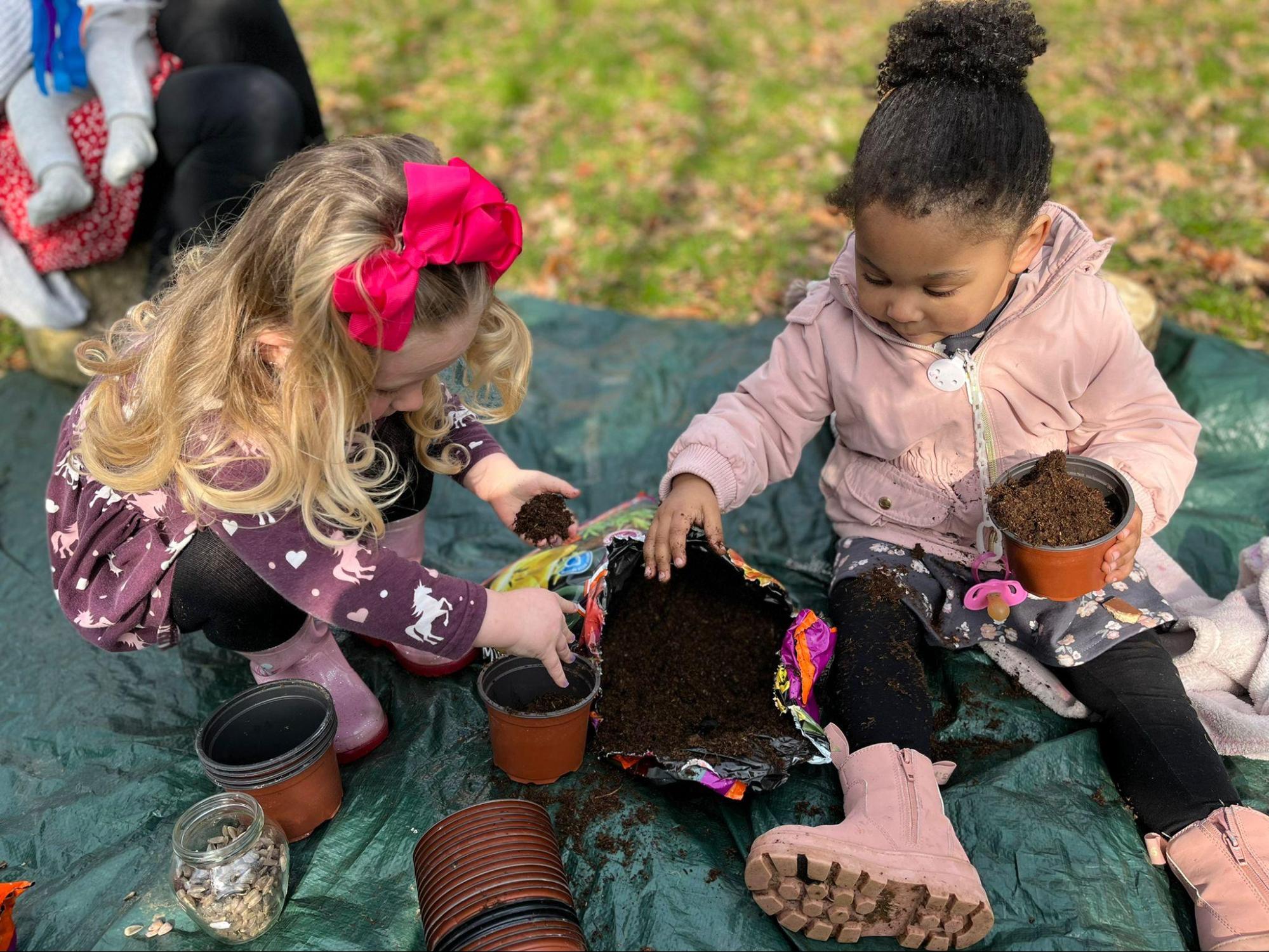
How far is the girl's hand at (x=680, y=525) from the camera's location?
237 centimetres

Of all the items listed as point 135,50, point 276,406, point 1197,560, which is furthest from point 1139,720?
point 135,50

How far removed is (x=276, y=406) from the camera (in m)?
1.98

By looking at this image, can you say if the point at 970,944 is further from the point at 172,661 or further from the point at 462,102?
the point at 462,102

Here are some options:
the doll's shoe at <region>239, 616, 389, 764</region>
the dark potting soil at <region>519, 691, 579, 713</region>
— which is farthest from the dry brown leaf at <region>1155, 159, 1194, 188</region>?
the doll's shoe at <region>239, 616, 389, 764</region>

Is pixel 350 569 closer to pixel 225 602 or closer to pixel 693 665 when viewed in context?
pixel 225 602

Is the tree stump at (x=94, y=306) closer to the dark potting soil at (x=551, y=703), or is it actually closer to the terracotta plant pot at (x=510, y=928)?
the dark potting soil at (x=551, y=703)

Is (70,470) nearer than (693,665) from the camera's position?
Yes

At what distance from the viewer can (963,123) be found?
2.10 meters

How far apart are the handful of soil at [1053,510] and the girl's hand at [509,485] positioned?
1.02 metres

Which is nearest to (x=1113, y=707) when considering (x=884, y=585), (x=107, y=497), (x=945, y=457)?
(x=884, y=585)

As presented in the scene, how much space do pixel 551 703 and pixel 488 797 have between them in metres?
0.26

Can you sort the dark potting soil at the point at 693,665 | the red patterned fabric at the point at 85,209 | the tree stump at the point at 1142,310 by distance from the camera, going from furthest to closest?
the tree stump at the point at 1142,310
the red patterned fabric at the point at 85,209
the dark potting soil at the point at 693,665

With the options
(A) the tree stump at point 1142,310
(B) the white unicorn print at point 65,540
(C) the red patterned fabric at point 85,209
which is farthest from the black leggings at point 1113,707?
(C) the red patterned fabric at point 85,209

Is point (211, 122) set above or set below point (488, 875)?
above
